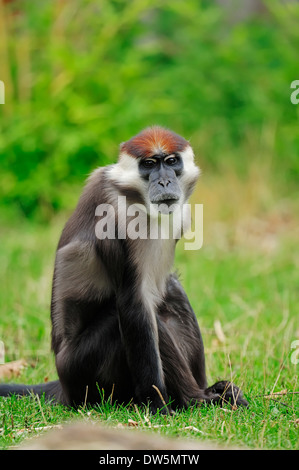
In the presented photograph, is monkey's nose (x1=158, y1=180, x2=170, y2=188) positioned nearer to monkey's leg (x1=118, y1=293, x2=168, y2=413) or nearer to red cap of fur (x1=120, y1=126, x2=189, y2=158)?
red cap of fur (x1=120, y1=126, x2=189, y2=158)

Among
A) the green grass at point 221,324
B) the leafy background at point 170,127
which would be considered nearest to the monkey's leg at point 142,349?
the green grass at point 221,324

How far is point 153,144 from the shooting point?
4.82 m

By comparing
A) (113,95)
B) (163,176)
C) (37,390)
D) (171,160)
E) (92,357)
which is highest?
(113,95)

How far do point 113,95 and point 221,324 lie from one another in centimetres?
603

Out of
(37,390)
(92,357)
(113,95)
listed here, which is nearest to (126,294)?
(92,357)

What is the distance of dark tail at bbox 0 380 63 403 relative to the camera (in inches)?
205

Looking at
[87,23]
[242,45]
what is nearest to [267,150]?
[242,45]

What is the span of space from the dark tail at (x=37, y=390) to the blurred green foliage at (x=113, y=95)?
6501mm

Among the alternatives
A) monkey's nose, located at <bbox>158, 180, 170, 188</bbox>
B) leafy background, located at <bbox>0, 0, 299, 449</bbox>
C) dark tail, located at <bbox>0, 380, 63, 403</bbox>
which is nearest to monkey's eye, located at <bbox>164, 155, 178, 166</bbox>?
monkey's nose, located at <bbox>158, 180, 170, 188</bbox>

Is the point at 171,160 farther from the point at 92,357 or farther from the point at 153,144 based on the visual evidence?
the point at 92,357

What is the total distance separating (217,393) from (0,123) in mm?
8101

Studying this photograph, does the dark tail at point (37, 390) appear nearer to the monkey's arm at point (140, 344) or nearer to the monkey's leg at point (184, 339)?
the monkey's arm at point (140, 344)

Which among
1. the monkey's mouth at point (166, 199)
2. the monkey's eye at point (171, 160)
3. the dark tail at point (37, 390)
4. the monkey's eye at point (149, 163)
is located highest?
the monkey's eye at point (171, 160)

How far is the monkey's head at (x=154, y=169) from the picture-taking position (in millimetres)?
4785
